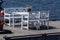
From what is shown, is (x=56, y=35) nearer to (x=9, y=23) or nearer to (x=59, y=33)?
(x=59, y=33)

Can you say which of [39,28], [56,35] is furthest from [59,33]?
[39,28]

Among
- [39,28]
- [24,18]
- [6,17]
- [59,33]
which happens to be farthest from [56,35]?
[6,17]

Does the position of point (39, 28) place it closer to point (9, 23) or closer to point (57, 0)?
point (9, 23)

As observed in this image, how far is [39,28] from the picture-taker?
14898mm

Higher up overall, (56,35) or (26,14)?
(26,14)

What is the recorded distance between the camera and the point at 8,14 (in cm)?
1608

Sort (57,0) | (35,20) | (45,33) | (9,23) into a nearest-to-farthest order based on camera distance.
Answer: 1. (45,33)
2. (35,20)
3. (9,23)
4. (57,0)

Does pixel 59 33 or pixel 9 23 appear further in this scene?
pixel 9 23

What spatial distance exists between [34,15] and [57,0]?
45.1 metres

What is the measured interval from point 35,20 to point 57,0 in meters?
45.2

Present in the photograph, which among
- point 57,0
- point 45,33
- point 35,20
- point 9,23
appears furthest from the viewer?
point 57,0

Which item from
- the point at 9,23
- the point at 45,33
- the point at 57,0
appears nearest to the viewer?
the point at 45,33

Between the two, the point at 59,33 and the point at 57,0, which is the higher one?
the point at 57,0

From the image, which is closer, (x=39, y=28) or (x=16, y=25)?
(x=39, y=28)
